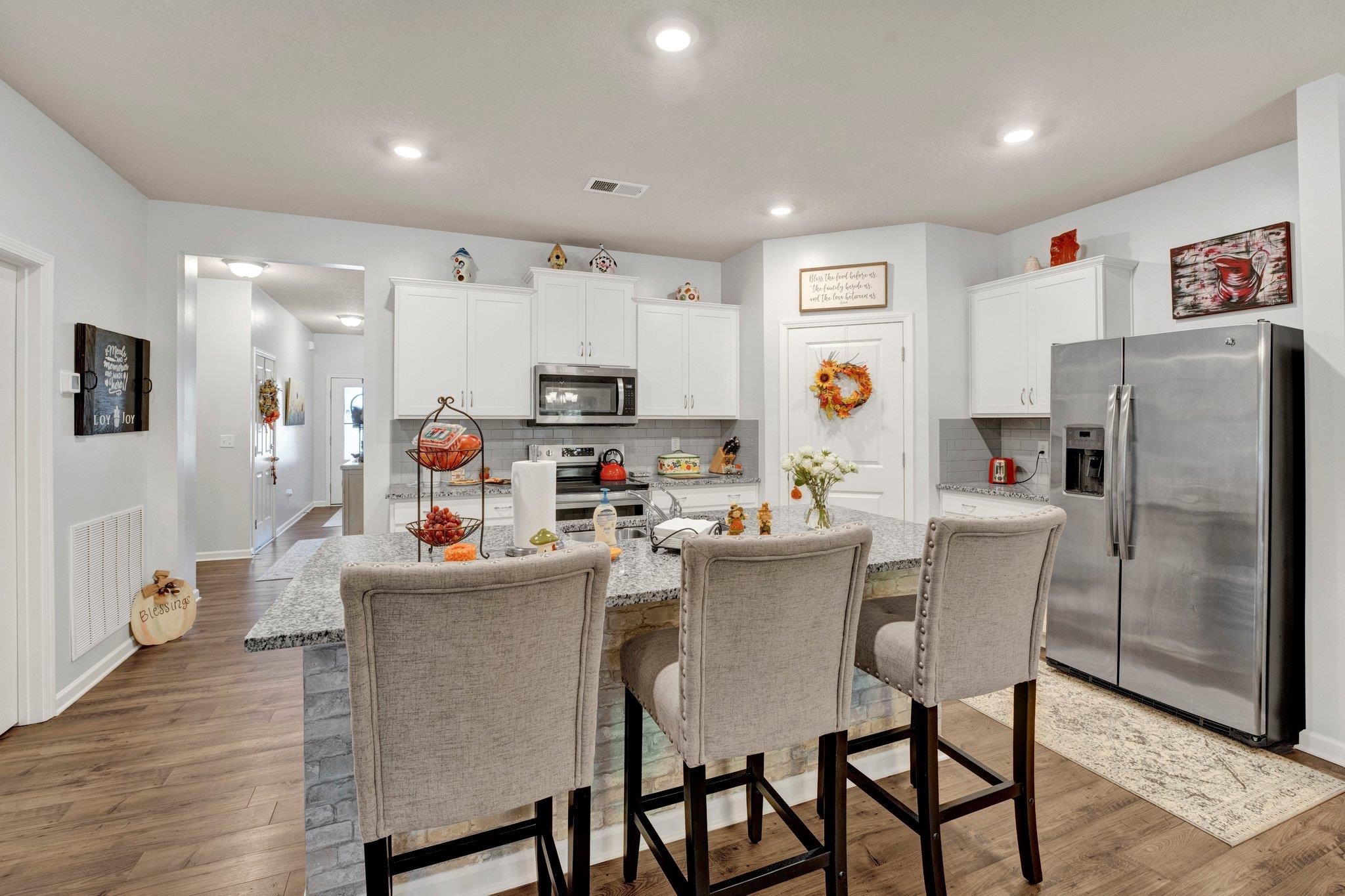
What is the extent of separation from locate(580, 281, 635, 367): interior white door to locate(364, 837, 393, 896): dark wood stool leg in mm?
3500

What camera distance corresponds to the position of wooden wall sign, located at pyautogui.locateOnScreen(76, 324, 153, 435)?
3047 millimetres

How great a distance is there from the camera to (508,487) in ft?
13.5

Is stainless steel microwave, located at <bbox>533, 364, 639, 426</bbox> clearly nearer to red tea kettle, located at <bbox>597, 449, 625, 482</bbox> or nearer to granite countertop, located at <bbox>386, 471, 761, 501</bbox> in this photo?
red tea kettle, located at <bbox>597, 449, 625, 482</bbox>

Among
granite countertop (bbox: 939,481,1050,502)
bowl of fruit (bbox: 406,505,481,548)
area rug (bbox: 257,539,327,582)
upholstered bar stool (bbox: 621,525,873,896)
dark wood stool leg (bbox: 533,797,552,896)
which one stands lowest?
area rug (bbox: 257,539,327,582)

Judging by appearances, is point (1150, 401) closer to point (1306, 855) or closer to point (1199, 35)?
point (1199, 35)

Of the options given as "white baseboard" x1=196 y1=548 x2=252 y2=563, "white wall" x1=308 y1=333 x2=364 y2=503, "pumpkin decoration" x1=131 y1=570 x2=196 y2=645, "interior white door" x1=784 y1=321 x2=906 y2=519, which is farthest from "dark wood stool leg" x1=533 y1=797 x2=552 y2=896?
"white wall" x1=308 y1=333 x2=364 y2=503

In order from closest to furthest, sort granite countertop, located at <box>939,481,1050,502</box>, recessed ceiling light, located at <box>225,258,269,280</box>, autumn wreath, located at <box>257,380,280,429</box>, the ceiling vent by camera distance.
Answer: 1. the ceiling vent
2. granite countertop, located at <box>939,481,1050,502</box>
3. recessed ceiling light, located at <box>225,258,269,280</box>
4. autumn wreath, located at <box>257,380,280,429</box>

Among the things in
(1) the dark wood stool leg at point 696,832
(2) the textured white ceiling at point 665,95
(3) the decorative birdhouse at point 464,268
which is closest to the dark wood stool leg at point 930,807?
(1) the dark wood stool leg at point 696,832

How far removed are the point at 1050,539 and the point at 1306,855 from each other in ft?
4.25

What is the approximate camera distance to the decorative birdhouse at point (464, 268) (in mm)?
4211

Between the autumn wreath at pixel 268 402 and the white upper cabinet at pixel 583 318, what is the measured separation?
145 inches

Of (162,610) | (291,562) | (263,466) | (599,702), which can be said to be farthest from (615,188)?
(263,466)

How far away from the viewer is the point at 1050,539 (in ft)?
5.78

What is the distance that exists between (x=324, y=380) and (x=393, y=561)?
8.57 m
